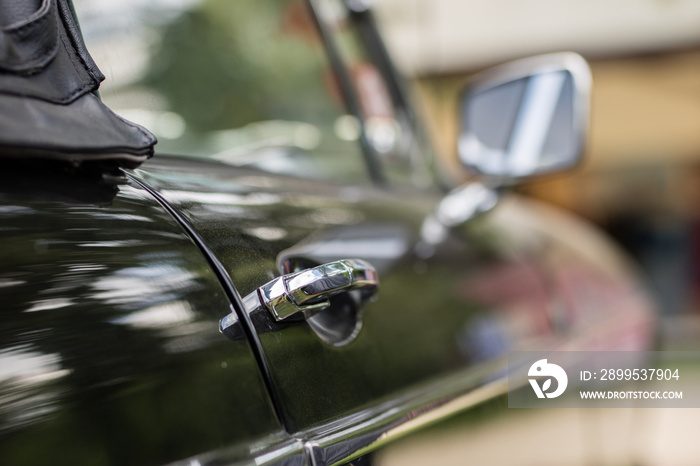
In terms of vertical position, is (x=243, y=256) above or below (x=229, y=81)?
below

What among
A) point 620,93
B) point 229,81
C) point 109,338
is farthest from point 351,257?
point 620,93

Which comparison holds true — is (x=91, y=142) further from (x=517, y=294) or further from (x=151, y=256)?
(x=517, y=294)

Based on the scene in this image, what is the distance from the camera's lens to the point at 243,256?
3.30 ft

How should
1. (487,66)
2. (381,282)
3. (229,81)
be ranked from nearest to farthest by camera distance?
(381,282) → (229,81) → (487,66)

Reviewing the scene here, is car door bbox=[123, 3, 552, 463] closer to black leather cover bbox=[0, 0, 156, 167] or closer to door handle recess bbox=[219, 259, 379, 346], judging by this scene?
door handle recess bbox=[219, 259, 379, 346]

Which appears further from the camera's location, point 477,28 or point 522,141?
point 477,28

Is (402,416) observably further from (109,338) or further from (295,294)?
(109,338)

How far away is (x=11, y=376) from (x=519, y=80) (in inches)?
71.2

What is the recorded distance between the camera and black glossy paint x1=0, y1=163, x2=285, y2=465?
0.72m

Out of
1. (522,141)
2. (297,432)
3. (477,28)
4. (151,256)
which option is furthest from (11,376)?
(477,28)

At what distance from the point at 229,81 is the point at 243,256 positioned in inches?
31.4

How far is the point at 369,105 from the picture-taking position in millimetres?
2160

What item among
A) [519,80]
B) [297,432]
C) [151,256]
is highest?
[519,80]

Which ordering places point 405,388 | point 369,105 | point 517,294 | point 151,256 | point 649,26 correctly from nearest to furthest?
point 151,256, point 405,388, point 517,294, point 369,105, point 649,26
